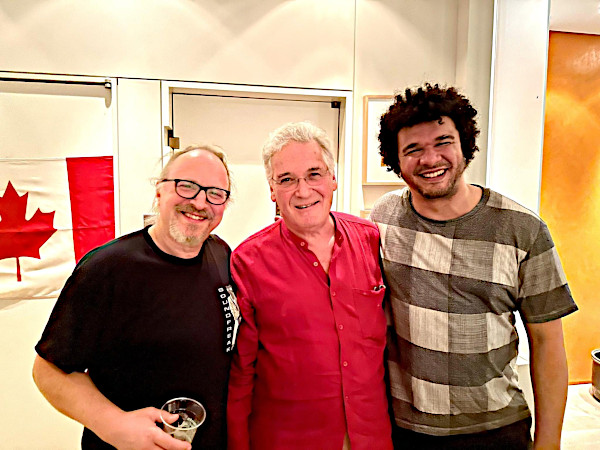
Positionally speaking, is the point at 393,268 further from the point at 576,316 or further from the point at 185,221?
the point at 576,316

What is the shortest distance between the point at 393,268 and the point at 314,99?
1.67m

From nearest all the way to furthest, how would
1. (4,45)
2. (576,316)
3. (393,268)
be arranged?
(393,268), (4,45), (576,316)

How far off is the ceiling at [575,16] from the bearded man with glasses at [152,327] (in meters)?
2.85

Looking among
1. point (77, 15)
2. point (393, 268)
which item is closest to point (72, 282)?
point (393, 268)

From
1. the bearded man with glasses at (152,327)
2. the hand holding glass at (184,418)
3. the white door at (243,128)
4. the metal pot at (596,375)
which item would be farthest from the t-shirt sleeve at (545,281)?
the metal pot at (596,375)

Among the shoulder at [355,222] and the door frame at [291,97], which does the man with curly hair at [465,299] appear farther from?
the door frame at [291,97]

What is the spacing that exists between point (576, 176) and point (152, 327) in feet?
12.0

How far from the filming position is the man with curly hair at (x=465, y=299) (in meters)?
1.54

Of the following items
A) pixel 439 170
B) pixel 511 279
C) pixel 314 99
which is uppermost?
pixel 314 99

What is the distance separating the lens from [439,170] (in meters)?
1.56

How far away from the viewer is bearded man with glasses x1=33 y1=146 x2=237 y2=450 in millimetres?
1258

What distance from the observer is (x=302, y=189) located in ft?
5.21

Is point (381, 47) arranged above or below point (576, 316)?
above

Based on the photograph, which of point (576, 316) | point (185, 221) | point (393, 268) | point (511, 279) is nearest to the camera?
point (185, 221)
